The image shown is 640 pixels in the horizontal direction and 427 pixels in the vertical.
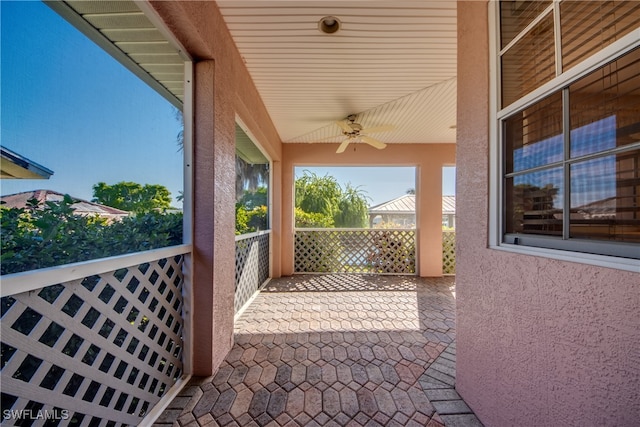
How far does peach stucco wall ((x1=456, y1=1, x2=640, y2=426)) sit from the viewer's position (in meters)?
0.80

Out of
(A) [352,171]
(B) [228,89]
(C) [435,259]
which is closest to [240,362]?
(B) [228,89]

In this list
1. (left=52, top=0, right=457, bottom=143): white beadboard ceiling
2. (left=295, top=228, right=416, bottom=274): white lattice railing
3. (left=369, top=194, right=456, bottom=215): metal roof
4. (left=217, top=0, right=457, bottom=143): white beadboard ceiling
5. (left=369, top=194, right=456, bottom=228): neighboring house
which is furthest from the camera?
(left=369, top=194, right=456, bottom=215): metal roof

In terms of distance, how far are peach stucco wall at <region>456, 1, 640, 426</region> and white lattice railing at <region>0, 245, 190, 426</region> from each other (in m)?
1.97

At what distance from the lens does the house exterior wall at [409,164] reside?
189 inches

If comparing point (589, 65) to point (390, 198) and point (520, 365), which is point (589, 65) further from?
point (390, 198)

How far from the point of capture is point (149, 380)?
1446mm

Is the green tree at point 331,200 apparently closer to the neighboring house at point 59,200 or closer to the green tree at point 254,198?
the green tree at point 254,198

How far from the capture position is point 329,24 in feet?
6.42

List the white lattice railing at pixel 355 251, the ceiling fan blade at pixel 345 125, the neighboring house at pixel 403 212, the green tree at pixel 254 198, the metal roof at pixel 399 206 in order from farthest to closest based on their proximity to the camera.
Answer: the metal roof at pixel 399 206
the neighboring house at pixel 403 212
the white lattice railing at pixel 355 251
the ceiling fan blade at pixel 345 125
the green tree at pixel 254 198

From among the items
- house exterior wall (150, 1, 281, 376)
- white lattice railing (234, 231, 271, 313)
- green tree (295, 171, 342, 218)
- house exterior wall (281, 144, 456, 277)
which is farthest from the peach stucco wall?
green tree (295, 171, 342, 218)

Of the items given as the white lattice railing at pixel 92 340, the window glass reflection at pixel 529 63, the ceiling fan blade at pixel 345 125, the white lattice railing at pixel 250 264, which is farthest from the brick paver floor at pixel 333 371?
the ceiling fan blade at pixel 345 125

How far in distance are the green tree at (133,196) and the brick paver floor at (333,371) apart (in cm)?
130

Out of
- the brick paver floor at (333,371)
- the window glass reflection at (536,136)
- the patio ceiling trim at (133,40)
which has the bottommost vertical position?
the brick paver floor at (333,371)

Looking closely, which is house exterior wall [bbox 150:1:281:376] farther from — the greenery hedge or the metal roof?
the metal roof
